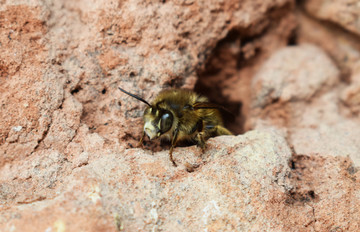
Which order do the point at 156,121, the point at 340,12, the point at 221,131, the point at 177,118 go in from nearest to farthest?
the point at 156,121
the point at 177,118
the point at 221,131
the point at 340,12

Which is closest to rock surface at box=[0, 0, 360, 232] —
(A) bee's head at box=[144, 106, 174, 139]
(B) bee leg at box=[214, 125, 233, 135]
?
(A) bee's head at box=[144, 106, 174, 139]

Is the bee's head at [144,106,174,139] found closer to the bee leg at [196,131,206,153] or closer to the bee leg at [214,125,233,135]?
the bee leg at [196,131,206,153]

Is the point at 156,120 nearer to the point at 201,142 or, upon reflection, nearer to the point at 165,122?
the point at 165,122

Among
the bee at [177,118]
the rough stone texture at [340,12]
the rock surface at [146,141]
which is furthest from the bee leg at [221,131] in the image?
the rough stone texture at [340,12]

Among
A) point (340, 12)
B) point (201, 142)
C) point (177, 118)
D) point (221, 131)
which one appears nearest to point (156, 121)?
point (177, 118)

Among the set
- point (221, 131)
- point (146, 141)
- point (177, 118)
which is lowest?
point (221, 131)

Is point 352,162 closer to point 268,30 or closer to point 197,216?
point 197,216
